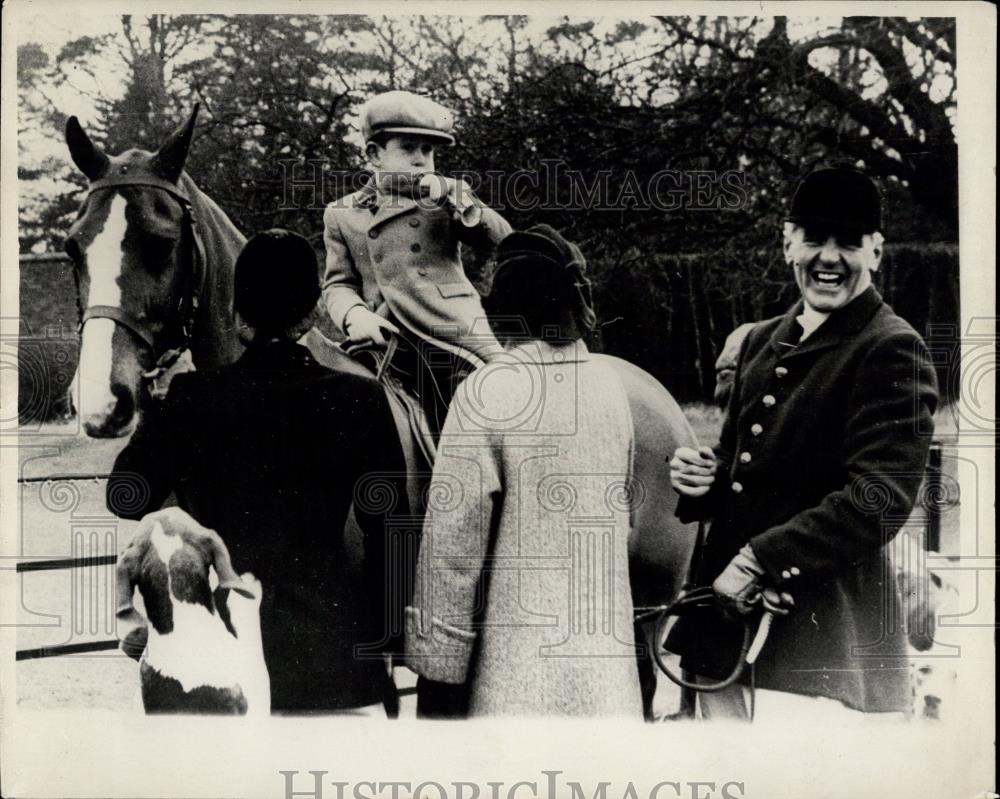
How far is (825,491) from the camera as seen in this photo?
4.24 metres

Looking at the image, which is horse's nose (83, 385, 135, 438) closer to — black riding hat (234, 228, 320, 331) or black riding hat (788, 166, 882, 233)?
black riding hat (234, 228, 320, 331)

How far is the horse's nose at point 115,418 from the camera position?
14.1 ft

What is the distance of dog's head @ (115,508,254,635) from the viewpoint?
4.36m

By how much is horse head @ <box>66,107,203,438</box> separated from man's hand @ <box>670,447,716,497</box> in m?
2.05

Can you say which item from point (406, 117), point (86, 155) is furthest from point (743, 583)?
point (86, 155)

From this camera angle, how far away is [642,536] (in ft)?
14.4

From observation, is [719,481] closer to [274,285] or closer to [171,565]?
[274,285]

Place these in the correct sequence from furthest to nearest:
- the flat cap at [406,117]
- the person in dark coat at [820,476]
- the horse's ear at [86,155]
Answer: the flat cap at [406,117]
the horse's ear at [86,155]
the person in dark coat at [820,476]

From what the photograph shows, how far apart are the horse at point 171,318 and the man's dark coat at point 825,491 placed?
175 mm

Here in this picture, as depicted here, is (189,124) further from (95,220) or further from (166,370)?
(166,370)

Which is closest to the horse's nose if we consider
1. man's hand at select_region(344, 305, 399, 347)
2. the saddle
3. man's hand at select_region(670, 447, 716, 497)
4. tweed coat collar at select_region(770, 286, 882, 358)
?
the saddle

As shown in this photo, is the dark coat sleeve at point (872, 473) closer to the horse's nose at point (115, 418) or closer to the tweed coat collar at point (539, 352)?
the tweed coat collar at point (539, 352)

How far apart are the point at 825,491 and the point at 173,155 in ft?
9.62

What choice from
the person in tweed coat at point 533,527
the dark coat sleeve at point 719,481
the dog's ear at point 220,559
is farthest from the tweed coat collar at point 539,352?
the dog's ear at point 220,559
